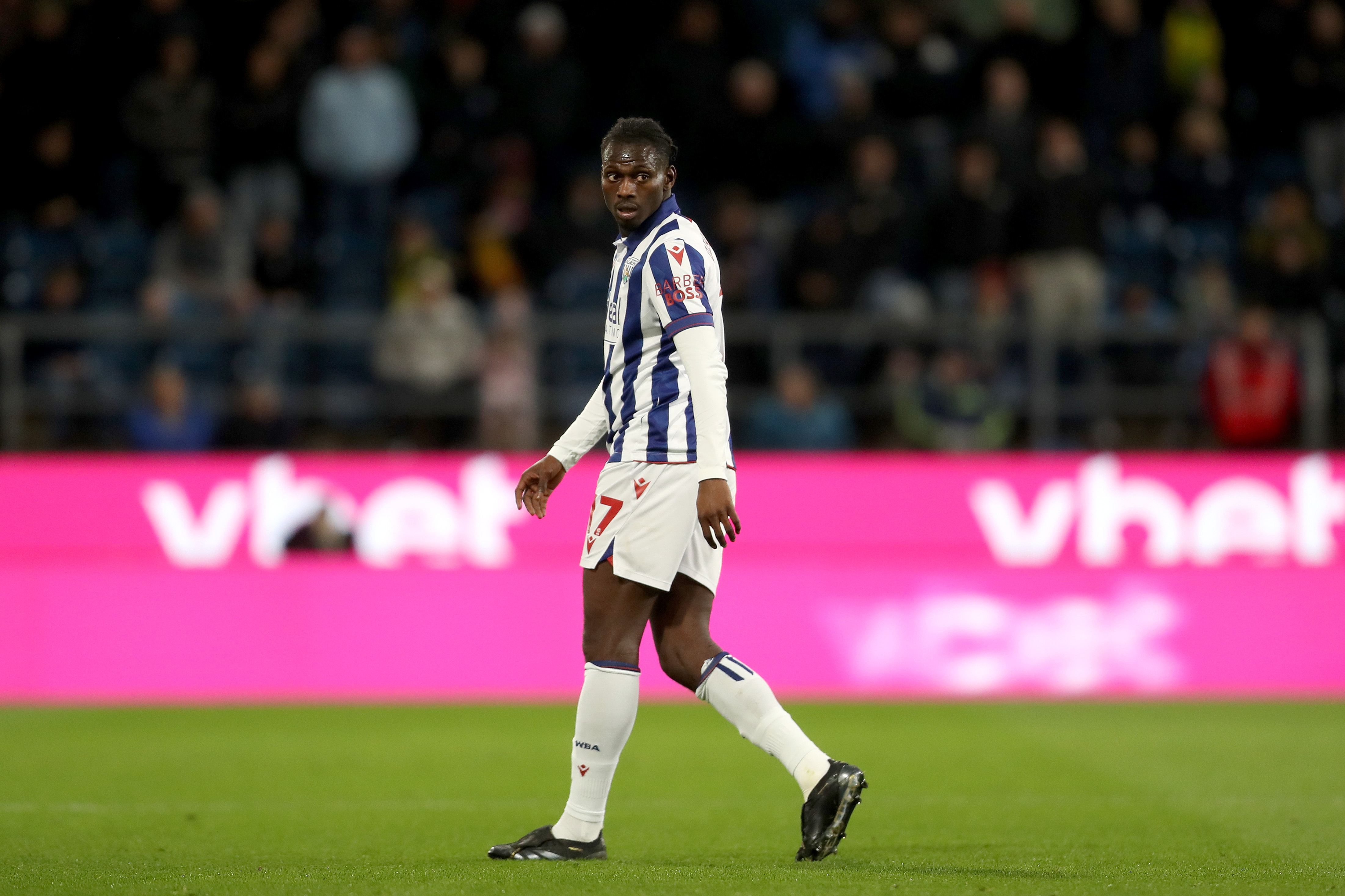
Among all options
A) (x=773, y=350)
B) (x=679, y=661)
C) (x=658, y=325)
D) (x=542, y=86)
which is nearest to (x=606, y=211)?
(x=542, y=86)

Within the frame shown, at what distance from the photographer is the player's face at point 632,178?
532cm

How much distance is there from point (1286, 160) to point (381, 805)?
475 inches

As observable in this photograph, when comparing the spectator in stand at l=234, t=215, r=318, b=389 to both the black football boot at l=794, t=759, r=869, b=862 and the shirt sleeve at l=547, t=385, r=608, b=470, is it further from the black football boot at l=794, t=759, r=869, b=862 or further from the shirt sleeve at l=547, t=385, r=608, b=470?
Answer: the black football boot at l=794, t=759, r=869, b=862

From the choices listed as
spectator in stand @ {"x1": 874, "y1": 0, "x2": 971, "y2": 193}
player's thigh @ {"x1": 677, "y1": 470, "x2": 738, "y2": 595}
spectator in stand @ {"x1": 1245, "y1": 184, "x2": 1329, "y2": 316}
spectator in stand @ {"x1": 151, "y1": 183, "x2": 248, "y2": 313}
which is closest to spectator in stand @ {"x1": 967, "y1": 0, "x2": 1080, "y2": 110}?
spectator in stand @ {"x1": 874, "y1": 0, "x2": 971, "y2": 193}

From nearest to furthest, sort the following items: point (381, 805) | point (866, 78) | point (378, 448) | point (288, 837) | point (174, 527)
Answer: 1. point (288, 837)
2. point (381, 805)
3. point (174, 527)
4. point (378, 448)
5. point (866, 78)

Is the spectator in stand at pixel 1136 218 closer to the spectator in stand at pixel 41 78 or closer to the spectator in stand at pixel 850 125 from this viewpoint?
the spectator in stand at pixel 850 125

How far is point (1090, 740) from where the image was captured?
9.26 m

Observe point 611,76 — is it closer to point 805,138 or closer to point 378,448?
point 805,138

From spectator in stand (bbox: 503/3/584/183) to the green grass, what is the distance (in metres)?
5.85

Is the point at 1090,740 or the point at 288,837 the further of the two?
the point at 1090,740

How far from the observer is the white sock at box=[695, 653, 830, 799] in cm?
532

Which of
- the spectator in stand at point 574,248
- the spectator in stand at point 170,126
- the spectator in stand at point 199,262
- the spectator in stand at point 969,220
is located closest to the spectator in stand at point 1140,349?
the spectator in stand at point 969,220

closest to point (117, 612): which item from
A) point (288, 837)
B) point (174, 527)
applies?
point (174, 527)

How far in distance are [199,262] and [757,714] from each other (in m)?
9.82
